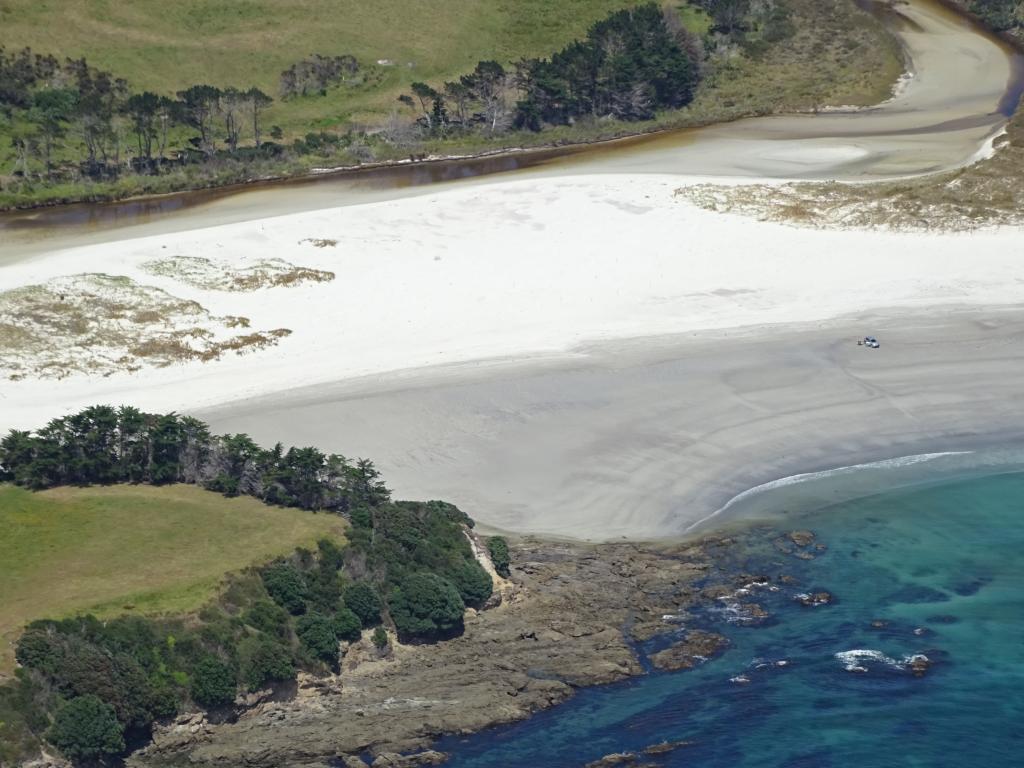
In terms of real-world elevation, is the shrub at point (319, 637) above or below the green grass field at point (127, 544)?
below

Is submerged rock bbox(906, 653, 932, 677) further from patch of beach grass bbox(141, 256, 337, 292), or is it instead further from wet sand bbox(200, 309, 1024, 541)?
patch of beach grass bbox(141, 256, 337, 292)

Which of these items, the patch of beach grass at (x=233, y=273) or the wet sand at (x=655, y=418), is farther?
the patch of beach grass at (x=233, y=273)

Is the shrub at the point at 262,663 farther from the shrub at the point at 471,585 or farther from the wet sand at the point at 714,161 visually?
the wet sand at the point at 714,161

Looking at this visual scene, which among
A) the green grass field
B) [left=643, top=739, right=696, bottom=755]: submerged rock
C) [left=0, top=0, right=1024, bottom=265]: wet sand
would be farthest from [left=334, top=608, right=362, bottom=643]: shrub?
[left=0, top=0, right=1024, bottom=265]: wet sand

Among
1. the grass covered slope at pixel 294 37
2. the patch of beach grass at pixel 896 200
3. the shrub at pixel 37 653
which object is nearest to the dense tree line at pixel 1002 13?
the grass covered slope at pixel 294 37

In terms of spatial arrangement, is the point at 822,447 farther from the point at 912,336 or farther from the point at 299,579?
the point at 299,579

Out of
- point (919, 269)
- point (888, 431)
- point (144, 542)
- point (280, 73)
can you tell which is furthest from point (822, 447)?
point (280, 73)

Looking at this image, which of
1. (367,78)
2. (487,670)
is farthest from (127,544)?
(367,78)

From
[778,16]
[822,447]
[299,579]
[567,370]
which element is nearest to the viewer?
[299,579]
